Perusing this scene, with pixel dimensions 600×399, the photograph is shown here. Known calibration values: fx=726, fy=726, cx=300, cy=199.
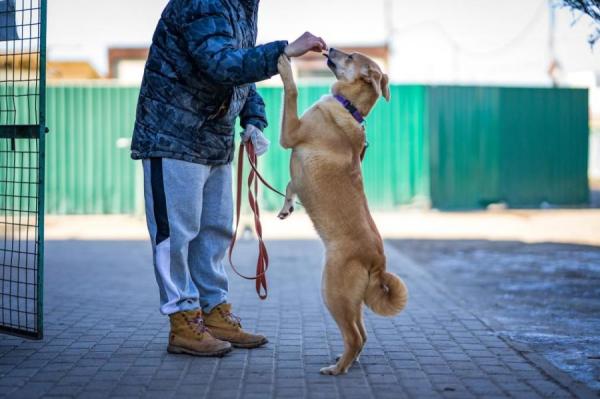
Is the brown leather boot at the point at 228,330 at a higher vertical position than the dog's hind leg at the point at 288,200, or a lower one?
lower

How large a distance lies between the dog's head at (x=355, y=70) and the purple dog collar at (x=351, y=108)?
0.10 m

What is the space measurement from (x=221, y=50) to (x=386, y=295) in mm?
1550

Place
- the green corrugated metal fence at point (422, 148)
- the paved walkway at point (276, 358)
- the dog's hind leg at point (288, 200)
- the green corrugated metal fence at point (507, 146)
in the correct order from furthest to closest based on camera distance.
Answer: the green corrugated metal fence at point (507, 146) → the green corrugated metal fence at point (422, 148) → the dog's hind leg at point (288, 200) → the paved walkway at point (276, 358)

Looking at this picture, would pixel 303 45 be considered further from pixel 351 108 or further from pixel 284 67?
pixel 351 108

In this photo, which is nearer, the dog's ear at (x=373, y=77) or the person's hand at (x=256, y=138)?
the dog's ear at (x=373, y=77)

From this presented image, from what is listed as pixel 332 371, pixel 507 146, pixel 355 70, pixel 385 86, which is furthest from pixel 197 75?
pixel 507 146

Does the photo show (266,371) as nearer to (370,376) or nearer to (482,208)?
(370,376)

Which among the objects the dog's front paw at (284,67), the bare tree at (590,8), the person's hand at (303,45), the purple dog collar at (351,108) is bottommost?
the purple dog collar at (351,108)

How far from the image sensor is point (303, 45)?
12.3 ft

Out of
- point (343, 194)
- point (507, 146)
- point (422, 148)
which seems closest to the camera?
point (343, 194)

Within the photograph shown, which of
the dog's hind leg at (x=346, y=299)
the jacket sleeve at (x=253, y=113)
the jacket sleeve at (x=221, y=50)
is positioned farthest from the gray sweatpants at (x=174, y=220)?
the dog's hind leg at (x=346, y=299)

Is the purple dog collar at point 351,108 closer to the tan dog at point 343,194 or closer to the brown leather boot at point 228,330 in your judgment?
the tan dog at point 343,194

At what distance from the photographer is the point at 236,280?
24.5 feet

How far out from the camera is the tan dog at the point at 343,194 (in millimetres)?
3791
